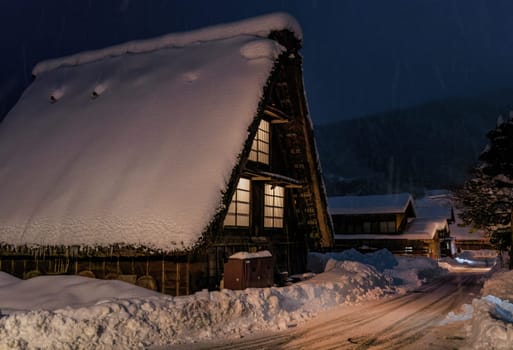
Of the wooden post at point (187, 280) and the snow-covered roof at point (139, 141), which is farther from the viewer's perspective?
the wooden post at point (187, 280)

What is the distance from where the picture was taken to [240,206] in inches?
707

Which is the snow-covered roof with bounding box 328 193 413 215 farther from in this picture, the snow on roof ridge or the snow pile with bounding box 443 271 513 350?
the snow pile with bounding box 443 271 513 350

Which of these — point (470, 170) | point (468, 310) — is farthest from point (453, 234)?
point (468, 310)

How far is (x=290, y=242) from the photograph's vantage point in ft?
69.6

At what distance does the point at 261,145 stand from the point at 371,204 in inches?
1221

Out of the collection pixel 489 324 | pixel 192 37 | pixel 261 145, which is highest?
pixel 192 37

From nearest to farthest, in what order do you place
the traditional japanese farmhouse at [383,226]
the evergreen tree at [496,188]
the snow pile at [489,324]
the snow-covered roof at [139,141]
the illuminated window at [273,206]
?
1. the snow pile at [489,324]
2. the snow-covered roof at [139,141]
3. the illuminated window at [273,206]
4. the evergreen tree at [496,188]
5. the traditional japanese farmhouse at [383,226]

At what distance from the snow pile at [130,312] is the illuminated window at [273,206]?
461cm

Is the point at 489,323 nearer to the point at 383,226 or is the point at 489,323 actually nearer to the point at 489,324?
the point at 489,324

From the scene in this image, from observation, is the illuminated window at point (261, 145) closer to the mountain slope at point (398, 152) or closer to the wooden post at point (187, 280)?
the wooden post at point (187, 280)

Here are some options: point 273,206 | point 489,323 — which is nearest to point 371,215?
point 273,206

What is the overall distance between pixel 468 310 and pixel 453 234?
5983 cm

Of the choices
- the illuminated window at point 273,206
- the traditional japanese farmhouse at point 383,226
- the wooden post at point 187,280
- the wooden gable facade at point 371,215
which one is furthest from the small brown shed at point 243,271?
the wooden gable facade at point 371,215

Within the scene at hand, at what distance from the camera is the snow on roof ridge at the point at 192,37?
18.8 m
